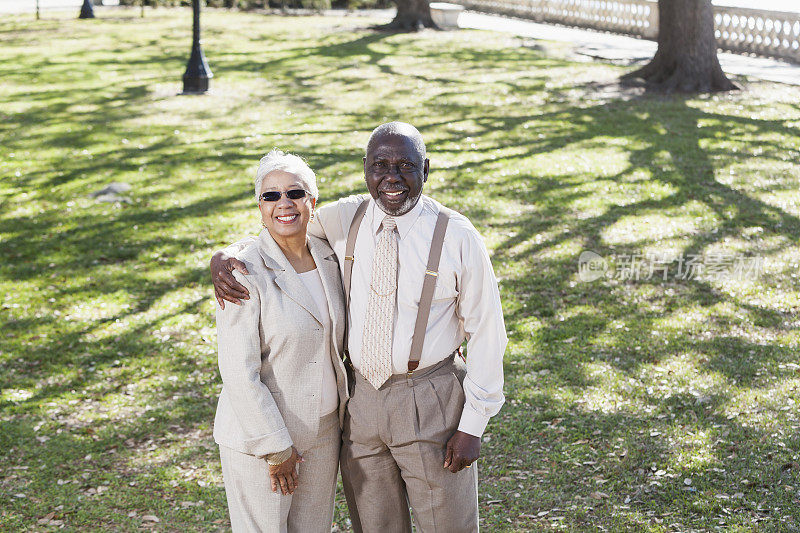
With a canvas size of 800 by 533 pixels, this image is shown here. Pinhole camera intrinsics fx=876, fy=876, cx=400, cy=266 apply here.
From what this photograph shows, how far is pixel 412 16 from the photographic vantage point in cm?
2544

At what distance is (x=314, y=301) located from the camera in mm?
3645

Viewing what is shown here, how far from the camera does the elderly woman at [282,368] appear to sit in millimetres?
3512

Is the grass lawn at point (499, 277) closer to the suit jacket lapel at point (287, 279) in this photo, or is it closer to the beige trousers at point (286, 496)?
the beige trousers at point (286, 496)

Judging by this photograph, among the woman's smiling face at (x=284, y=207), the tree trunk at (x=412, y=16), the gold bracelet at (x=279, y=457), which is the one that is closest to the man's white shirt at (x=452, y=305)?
the woman's smiling face at (x=284, y=207)

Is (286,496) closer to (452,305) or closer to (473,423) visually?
(473,423)

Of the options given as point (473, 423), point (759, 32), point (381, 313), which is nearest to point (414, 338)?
point (381, 313)

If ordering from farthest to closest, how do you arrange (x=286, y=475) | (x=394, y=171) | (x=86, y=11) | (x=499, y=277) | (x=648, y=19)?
1. (x=86, y=11)
2. (x=648, y=19)
3. (x=499, y=277)
4. (x=286, y=475)
5. (x=394, y=171)

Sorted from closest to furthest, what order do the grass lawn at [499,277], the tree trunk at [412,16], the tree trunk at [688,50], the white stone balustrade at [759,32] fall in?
the grass lawn at [499,277] → the tree trunk at [688,50] → the white stone balustrade at [759,32] → the tree trunk at [412,16]

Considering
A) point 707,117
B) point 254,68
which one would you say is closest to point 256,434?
point 707,117

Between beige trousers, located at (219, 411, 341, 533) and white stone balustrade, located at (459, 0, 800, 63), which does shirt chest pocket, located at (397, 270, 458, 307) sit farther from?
white stone balustrade, located at (459, 0, 800, 63)

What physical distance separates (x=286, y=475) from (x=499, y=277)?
19.0 feet

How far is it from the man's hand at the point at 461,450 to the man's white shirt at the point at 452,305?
0.03 meters

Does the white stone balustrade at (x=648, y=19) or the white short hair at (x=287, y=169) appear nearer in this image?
the white short hair at (x=287, y=169)

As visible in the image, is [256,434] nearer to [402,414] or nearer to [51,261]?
[402,414]
